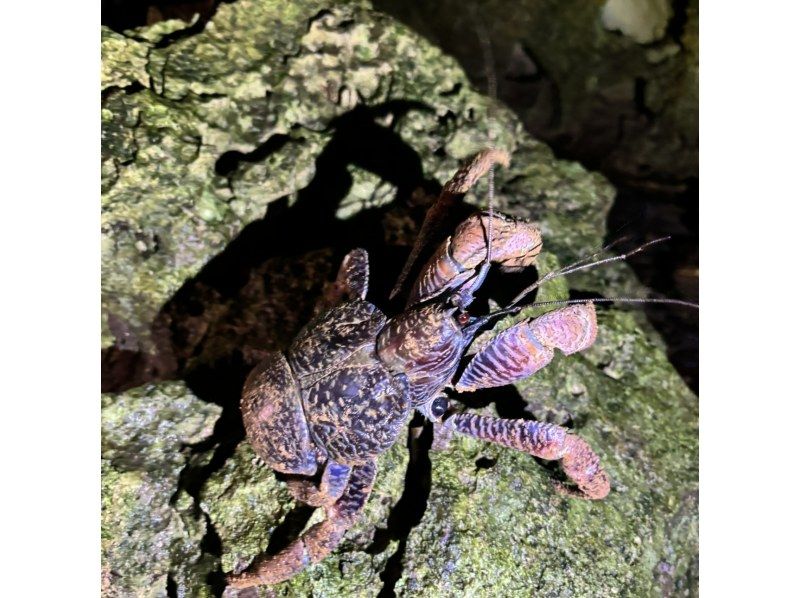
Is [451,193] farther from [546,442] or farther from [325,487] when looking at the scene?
[325,487]

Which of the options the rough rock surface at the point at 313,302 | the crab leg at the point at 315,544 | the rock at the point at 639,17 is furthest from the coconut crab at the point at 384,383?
the rock at the point at 639,17

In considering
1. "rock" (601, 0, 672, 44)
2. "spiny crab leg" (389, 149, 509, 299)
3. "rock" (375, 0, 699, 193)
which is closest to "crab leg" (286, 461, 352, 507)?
"spiny crab leg" (389, 149, 509, 299)

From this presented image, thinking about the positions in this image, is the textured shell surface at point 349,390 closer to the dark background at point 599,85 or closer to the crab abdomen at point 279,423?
the crab abdomen at point 279,423

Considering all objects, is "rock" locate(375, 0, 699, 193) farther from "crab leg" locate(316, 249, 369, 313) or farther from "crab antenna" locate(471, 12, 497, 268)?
"crab leg" locate(316, 249, 369, 313)

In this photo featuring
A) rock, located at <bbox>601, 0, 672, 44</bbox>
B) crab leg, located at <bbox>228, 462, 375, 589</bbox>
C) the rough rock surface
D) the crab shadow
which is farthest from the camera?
rock, located at <bbox>601, 0, 672, 44</bbox>

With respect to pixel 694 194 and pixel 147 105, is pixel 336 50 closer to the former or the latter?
pixel 147 105

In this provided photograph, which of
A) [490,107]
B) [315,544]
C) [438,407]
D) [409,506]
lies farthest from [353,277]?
[490,107]

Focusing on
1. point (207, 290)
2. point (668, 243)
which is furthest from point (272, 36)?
point (668, 243)
